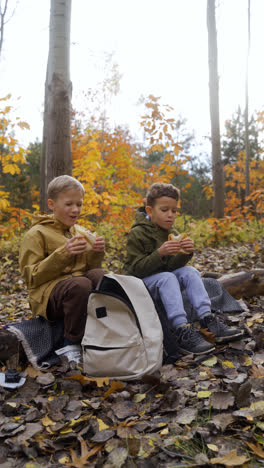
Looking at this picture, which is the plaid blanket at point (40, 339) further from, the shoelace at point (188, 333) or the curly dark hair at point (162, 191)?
the curly dark hair at point (162, 191)

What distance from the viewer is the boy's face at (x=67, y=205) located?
2955mm

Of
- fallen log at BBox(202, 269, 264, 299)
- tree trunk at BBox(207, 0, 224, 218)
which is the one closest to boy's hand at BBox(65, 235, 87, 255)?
fallen log at BBox(202, 269, 264, 299)

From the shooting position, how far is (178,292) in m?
2.87

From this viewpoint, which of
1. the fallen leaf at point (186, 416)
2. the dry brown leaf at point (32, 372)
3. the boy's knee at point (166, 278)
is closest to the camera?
the fallen leaf at point (186, 416)

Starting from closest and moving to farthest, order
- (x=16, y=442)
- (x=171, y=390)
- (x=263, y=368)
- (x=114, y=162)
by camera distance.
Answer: (x=16, y=442), (x=171, y=390), (x=263, y=368), (x=114, y=162)

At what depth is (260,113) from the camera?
12609 mm

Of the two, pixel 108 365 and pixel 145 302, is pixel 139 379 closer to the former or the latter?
pixel 108 365

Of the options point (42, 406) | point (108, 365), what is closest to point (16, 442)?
point (42, 406)

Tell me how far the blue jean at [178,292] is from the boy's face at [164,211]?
1.50 ft

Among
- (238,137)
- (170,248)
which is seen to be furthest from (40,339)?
(238,137)

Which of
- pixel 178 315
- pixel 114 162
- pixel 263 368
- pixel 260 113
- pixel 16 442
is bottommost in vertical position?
pixel 16 442

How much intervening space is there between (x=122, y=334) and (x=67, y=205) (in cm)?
115

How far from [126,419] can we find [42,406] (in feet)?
1.87

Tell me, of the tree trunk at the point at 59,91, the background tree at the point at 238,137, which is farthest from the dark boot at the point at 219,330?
the background tree at the point at 238,137
